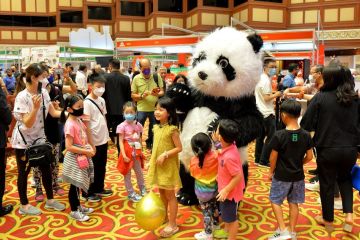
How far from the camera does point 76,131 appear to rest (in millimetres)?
3113

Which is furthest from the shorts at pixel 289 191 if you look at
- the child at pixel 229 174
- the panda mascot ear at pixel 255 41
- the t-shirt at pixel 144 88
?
the t-shirt at pixel 144 88

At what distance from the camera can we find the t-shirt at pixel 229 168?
240 cm

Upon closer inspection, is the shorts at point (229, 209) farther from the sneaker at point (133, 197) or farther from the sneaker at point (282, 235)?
the sneaker at point (133, 197)

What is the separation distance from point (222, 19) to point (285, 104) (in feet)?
50.6

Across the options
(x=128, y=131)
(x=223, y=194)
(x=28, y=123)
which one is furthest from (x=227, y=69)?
(x=28, y=123)

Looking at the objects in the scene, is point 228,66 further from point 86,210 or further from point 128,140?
point 86,210

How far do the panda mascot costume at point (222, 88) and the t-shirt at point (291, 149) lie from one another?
363 millimetres

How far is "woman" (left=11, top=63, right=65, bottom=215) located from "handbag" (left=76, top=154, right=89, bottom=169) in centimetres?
45

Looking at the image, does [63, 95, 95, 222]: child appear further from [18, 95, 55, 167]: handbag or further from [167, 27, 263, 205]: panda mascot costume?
[167, 27, 263, 205]: panda mascot costume

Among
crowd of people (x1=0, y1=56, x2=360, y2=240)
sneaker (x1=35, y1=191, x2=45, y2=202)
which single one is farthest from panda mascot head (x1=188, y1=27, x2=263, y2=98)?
sneaker (x1=35, y1=191, x2=45, y2=202)

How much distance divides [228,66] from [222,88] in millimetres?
193

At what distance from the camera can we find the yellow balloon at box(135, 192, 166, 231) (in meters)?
2.70

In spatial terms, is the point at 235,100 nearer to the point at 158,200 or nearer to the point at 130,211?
the point at 158,200

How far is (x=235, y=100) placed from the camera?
3.05 m
